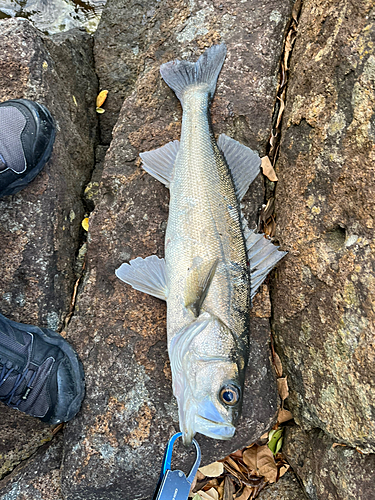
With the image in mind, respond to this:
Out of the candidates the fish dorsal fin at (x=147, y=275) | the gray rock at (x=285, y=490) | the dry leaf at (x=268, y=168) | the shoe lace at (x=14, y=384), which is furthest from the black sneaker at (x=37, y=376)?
the dry leaf at (x=268, y=168)

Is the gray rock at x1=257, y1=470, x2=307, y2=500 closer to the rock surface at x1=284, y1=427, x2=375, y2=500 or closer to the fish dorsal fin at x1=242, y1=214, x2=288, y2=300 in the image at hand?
the rock surface at x1=284, y1=427, x2=375, y2=500

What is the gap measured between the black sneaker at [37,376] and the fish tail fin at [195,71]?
8.01 feet

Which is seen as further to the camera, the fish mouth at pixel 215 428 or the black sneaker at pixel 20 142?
the black sneaker at pixel 20 142

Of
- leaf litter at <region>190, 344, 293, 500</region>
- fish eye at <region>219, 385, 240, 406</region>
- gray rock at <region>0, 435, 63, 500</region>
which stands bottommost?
leaf litter at <region>190, 344, 293, 500</region>

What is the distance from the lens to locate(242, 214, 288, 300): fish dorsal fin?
2.92m

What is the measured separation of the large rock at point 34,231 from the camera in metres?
3.19

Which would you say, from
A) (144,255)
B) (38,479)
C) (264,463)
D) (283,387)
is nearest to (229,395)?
(283,387)

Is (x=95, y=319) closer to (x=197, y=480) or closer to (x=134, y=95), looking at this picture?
(x=197, y=480)

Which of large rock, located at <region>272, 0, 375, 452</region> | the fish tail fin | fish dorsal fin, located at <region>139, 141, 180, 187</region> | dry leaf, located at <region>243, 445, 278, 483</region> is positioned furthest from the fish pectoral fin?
dry leaf, located at <region>243, 445, 278, 483</region>

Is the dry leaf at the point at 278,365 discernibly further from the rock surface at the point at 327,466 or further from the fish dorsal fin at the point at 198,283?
the fish dorsal fin at the point at 198,283

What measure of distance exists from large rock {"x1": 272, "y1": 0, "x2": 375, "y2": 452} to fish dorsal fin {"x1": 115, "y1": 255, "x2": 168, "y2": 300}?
995 mm

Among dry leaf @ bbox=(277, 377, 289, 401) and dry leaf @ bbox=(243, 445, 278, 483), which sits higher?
dry leaf @ bbox=(277, 377, 289, 401)

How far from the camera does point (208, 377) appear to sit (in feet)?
8.00

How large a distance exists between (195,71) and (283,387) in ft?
9.45
